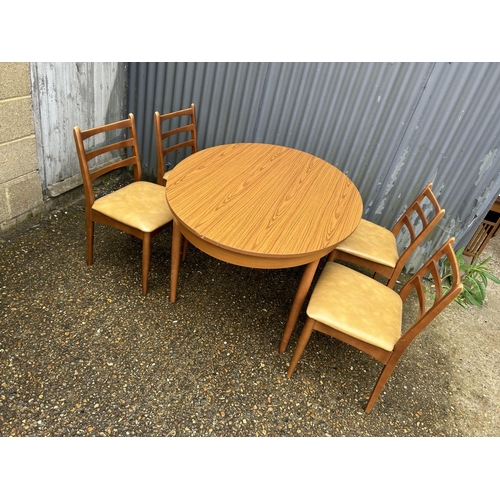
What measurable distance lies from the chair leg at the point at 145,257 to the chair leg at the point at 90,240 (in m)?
0.41

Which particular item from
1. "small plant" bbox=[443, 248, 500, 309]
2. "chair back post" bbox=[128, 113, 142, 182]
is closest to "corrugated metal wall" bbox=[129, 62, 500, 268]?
"small plant" bbox=[443, 248, 500, 309]

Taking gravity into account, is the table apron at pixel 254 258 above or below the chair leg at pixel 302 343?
above

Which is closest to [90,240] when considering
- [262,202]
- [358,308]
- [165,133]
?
[165,133]

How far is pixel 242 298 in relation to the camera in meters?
2.46

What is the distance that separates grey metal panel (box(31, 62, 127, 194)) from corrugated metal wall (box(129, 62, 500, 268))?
29cm

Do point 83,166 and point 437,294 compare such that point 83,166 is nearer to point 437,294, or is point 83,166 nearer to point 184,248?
point 184,248

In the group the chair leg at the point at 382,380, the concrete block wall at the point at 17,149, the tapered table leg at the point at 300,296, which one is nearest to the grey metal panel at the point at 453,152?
the tapered table leg at the point at 300,296

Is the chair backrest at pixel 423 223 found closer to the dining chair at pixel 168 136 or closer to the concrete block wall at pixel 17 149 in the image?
the dining chair at pixel 168 136

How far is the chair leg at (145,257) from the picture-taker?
Result: 214cm

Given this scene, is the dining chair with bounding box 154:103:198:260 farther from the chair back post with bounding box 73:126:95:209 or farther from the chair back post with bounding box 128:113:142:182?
the chair back post with bounding box 73:126:95:209

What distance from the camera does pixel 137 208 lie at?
7.20ft

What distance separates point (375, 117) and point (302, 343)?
1.69 metres

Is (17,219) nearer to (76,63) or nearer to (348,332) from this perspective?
(76,63)

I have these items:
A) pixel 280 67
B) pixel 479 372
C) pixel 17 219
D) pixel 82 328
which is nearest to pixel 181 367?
pixel 82 328
